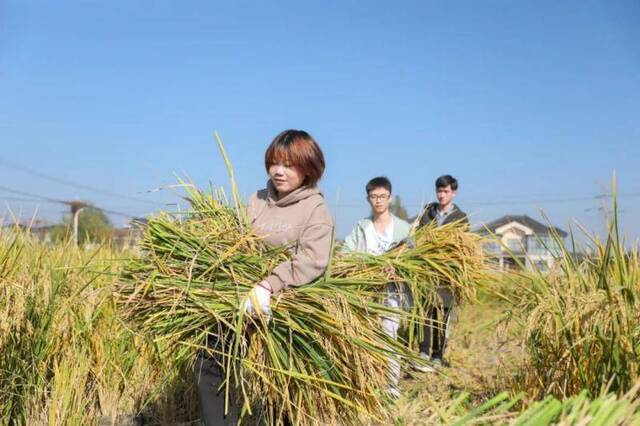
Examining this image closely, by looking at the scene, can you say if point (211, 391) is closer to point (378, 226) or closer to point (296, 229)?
point (296, 229)

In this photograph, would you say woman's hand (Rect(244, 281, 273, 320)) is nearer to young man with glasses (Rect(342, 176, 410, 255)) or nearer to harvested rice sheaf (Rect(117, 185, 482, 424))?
harvested rice sheaf (Rect(117, 185, 482, 424))

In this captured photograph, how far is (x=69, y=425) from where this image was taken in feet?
9.44

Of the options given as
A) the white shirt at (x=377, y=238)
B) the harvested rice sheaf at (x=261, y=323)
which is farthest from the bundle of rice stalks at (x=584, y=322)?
the white shirt at (x=377, y=238)

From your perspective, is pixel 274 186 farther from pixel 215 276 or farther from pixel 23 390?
pixel 23 390

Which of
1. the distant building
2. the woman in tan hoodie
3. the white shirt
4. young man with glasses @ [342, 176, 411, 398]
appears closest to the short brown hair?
the woman in tan hoodie

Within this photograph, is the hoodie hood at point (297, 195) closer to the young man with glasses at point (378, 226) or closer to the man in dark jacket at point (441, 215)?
the young man with glasses at point (378, 226)

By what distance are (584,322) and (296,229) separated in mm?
1262

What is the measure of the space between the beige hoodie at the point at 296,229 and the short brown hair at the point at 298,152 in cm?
9

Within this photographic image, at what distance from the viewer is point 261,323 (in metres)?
2.42

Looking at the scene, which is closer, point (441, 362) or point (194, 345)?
Result: point (194, 345)

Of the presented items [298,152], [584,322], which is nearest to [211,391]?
[298,152]

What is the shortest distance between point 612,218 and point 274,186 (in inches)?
57.6

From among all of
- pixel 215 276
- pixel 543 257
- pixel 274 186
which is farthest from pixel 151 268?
pixel 543 257

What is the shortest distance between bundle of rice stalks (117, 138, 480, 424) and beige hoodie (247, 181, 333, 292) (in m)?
0.06
